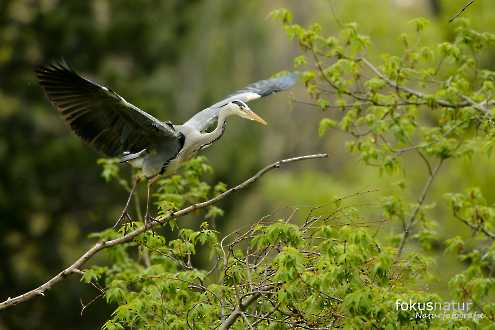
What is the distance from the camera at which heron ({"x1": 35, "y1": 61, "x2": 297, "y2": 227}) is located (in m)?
6.41

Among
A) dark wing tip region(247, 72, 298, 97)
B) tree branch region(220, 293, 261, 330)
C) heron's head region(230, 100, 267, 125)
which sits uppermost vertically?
dark wing tip region(247, 72, 298, 97)

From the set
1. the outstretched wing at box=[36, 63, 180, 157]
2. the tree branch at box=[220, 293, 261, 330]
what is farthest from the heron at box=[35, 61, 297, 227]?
the tree branch at box=[220, 293, 261, 330]

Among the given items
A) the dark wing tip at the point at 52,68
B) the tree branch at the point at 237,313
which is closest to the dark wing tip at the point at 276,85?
the dark wing tip at the point at 52,68

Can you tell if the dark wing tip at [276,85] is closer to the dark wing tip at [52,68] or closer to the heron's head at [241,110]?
the heron's head at [241,110]

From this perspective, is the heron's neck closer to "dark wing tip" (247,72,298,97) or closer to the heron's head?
the heron's head

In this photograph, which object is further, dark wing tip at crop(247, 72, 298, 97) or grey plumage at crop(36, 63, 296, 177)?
dark wing tip at crop(247, 72, 298, 97)

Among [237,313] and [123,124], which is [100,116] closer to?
[123,124]

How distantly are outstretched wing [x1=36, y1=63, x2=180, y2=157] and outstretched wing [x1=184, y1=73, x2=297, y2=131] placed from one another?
40cm

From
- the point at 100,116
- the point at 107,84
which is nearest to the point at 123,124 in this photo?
the point at 100,116

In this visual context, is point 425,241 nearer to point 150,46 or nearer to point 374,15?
point 374,15

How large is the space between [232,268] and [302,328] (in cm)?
62

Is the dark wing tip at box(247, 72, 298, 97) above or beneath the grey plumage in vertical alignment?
above

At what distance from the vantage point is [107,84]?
17672mm

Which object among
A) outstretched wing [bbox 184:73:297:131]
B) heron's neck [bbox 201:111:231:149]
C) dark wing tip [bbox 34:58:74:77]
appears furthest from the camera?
outstretched wing [bbox 184:73:297:131]
